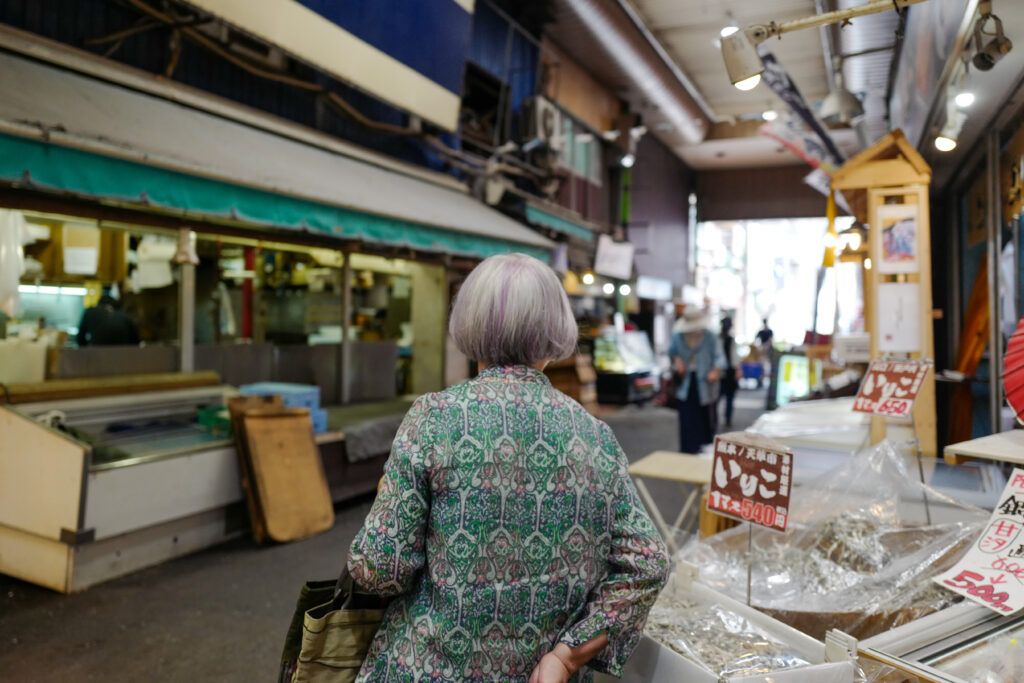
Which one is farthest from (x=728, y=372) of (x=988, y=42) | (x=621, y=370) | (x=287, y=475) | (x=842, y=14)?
(x=842, y=14)

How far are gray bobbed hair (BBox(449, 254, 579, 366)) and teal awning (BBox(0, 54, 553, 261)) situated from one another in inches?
125

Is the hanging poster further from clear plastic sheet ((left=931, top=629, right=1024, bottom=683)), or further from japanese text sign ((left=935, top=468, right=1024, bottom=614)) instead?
clear plastic sheet ((left=931, top=629, right=1024, bottom=683))

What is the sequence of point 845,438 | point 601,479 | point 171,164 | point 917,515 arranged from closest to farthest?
1. point 601,479
2. point 917,515
3. point 171,164
4. point 845,438

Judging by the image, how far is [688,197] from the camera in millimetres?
20438

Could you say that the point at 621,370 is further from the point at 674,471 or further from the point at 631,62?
the point at 674,471

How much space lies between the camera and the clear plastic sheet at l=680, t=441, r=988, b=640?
226 cm

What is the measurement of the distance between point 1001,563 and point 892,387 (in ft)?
4.74

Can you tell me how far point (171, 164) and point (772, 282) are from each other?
27082 millimetres

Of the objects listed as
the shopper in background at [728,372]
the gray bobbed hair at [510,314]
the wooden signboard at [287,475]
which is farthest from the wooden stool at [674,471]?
the shopper in background at [728,372]

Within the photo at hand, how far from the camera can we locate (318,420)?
588 cm

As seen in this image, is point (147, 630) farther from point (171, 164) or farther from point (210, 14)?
point (210, 14)

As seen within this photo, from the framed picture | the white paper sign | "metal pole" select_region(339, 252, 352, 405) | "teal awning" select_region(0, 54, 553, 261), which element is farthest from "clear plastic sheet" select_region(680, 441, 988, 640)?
"metal pole" select_region(339, 252, 352, 405)

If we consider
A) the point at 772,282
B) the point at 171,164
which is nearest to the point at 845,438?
the point at 171,164

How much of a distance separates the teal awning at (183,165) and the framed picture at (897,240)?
383 centimetres
